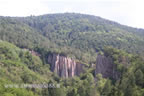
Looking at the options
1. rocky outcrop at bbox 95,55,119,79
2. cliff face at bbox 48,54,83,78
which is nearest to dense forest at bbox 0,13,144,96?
rocky outcrop at bbox 95,55,119,79

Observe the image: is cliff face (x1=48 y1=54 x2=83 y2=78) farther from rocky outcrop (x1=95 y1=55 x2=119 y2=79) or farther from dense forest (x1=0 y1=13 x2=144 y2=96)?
rocky outcrop (x1=95 y1=55 x2=119 y2=79)

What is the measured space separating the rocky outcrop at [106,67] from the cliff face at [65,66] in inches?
831

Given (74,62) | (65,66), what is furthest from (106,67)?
(65,66)

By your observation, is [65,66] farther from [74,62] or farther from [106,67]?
[106,67]

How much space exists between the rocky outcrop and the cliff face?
69.2ft

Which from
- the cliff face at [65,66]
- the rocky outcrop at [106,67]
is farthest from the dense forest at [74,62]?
the cliff face at [65,66]

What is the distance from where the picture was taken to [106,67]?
63.1m

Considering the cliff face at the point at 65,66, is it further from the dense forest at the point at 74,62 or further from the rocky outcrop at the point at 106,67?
the rocky outcrop at the point at 106,67

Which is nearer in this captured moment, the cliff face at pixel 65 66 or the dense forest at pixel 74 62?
the dense forest at pixel 74 62

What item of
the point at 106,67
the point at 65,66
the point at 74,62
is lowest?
the point at 65,66

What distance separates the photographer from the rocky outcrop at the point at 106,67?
61.0 metres

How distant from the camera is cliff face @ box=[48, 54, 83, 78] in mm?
86725

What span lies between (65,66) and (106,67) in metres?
28.2

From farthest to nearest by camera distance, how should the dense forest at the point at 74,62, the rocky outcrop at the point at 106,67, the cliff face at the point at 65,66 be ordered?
the cliff face at the point at 65,66
the rocky outcrop at the point at 106,67
the dense forest at the point at 74,62
